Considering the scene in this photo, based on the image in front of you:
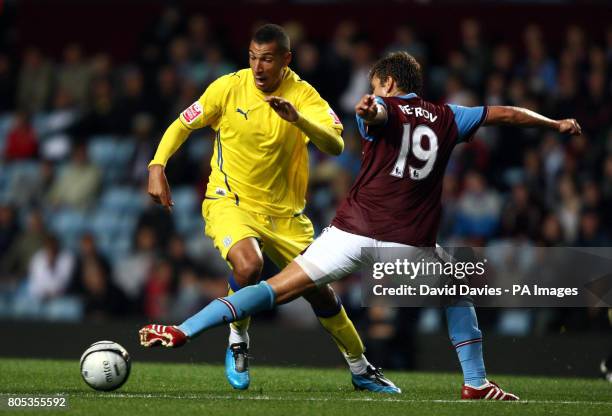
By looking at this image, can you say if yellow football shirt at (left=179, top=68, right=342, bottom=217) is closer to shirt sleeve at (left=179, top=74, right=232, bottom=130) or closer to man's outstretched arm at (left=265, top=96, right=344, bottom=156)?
shirt sleeve at (left=179, top=74, right=232, bottom=130)

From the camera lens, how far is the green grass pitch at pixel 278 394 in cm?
609

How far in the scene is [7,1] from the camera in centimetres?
1711

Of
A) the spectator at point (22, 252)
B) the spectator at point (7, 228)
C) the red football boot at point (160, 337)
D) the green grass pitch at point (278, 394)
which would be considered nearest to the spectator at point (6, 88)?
the spectator at point (7, 228)

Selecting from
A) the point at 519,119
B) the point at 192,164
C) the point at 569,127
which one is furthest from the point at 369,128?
the point at 192,164

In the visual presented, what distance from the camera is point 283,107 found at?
637cm

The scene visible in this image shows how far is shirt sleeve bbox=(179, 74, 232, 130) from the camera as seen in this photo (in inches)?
300

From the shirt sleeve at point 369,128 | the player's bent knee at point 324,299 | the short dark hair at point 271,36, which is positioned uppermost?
the short dark hair at point 271,36

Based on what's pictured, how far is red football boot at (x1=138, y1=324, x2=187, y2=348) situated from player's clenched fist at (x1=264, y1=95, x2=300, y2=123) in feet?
4.28

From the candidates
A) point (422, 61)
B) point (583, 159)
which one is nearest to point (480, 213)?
point (583, 159)

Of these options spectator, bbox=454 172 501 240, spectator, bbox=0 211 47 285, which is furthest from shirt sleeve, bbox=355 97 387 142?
spectator, bbox=0 211 47 285

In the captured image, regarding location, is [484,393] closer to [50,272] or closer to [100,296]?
[100,296]

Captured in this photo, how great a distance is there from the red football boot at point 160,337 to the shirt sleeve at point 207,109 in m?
1.86

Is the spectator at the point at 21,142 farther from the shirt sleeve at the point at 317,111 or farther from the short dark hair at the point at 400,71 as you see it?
the short dark hair at the point at 400,71

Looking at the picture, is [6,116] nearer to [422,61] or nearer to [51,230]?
[51,230]
